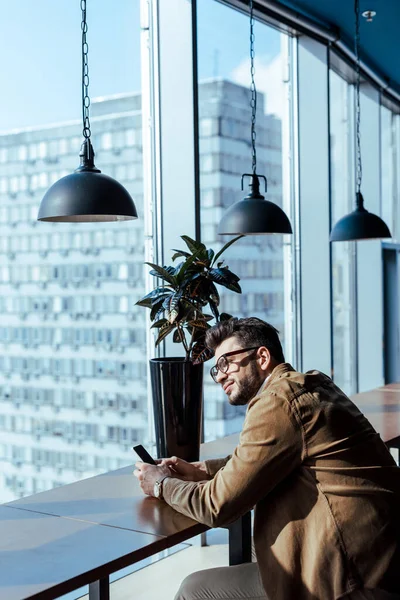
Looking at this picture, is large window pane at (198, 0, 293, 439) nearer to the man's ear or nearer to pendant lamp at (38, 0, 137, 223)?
pendant lamp at (38, 0, 137, 223)

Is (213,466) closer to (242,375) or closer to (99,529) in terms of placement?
(242,375)

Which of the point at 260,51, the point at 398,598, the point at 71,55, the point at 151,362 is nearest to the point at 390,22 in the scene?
the point at 260,51

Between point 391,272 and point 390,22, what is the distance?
338 cm

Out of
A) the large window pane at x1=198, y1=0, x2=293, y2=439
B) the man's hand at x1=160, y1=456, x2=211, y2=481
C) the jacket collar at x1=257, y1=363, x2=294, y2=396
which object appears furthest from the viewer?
the large window pane at x1=198, y1=0, x2=293, y2=439

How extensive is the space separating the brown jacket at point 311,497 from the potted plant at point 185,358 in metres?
0.93

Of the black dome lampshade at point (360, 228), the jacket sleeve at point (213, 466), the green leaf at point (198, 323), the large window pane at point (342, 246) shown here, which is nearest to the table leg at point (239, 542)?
the jacket sleeve at point (213, 466)

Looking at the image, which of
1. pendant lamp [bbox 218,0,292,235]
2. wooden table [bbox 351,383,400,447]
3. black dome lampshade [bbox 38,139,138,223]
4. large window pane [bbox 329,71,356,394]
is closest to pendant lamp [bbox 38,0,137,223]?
black dome lampshade [bbox 38,139,138,223]

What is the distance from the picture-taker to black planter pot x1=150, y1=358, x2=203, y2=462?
301 centimetres

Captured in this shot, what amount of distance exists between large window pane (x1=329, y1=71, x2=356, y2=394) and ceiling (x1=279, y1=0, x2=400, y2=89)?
1.55 ft

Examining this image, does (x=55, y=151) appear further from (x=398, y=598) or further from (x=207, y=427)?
(x=398, y=598)

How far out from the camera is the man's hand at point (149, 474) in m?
2.41

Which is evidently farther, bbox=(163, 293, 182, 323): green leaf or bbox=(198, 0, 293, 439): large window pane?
bbox=(198, 0, 293, 439): large window pane

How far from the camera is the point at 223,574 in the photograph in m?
2.31

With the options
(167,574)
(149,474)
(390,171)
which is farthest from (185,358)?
(390,171)
